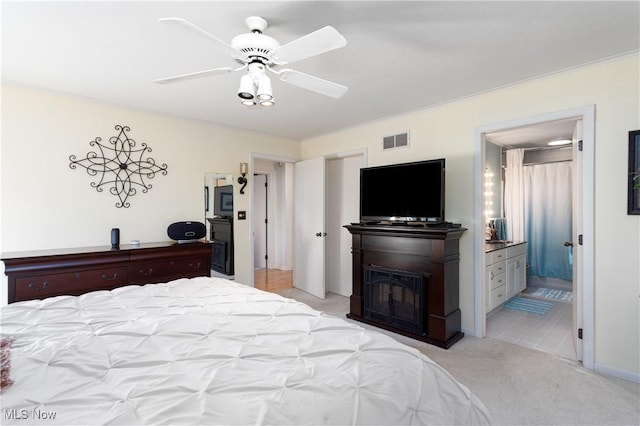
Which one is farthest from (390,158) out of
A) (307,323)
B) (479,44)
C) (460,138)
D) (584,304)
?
(307,323)

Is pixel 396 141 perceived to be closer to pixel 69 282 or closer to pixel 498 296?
pixel 498 296

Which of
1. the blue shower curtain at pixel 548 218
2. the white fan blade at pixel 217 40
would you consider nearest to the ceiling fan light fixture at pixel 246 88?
the white fan blade at pixel 217 40

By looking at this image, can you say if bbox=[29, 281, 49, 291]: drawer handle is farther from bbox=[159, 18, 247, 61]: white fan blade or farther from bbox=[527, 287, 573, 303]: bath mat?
bbox=[527, 287, 573, 303]: bath mat

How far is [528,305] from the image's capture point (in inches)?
161

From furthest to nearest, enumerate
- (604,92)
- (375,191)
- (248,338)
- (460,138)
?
(375,191)
(460,138)
(604,92)
(248,338)

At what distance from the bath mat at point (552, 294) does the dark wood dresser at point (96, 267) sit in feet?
15.6

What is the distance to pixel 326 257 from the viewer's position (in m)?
4.80

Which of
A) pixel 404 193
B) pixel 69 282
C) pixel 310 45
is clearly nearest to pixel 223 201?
pixel 69 282

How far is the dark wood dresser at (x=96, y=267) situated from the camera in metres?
2.46

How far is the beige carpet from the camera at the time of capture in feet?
6.19

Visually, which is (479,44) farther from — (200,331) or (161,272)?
(161,272)

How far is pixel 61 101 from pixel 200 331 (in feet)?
10.0

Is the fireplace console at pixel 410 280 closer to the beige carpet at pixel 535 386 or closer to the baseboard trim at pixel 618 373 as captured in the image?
the beige carpet at pixel 535 386

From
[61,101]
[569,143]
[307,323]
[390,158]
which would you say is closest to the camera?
[307,323]
